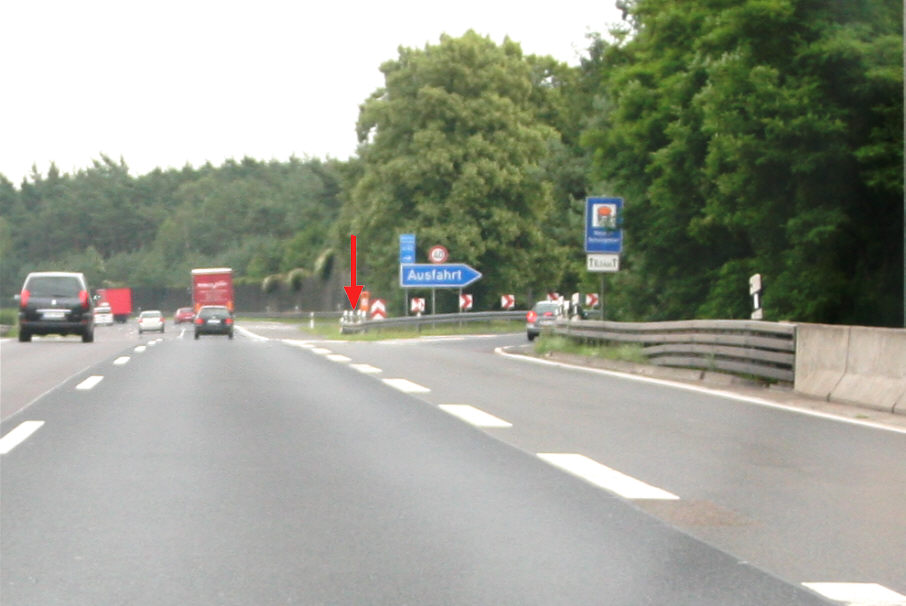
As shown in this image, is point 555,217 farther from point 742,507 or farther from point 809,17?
point 742,507

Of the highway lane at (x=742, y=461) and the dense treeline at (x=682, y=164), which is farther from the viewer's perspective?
the dense treeline at (x=682, y=164)

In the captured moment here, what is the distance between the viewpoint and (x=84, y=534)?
23.0 feet

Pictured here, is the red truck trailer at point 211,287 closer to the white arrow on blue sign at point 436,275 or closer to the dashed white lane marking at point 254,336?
the dashed white lane marking at point 254,336

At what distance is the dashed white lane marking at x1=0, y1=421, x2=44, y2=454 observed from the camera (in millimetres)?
10758

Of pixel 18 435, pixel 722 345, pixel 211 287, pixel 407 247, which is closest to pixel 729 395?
pixel 722 345

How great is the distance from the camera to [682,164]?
104 feet

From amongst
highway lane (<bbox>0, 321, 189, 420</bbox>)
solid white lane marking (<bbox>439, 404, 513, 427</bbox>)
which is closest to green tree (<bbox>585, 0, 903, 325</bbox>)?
highway lane (<bbox>0, 321, 189, 420</bbox>)

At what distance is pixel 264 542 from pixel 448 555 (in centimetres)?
89

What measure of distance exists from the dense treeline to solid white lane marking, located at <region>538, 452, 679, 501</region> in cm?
1713

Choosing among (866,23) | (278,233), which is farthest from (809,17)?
(278,233)

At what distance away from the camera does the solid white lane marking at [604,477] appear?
27.7ft

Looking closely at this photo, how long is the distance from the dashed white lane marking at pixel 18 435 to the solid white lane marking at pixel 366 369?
28.0ft

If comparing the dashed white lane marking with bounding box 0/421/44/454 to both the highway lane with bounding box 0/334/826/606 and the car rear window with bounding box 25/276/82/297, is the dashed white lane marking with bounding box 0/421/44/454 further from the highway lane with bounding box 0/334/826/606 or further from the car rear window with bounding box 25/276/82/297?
the car rear window with bounding box 25/276/82/297

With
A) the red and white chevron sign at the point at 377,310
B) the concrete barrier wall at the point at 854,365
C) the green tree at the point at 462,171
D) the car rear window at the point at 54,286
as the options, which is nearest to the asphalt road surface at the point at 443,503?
the concrete barrier wall at the point at 854,365
